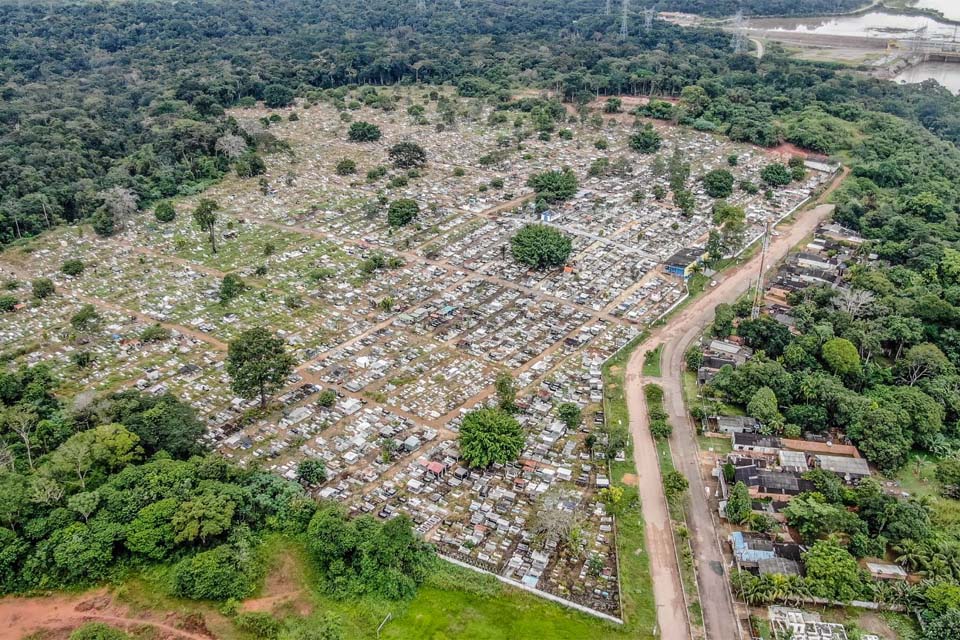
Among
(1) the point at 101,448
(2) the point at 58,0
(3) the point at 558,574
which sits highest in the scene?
(2) the point at 58,0

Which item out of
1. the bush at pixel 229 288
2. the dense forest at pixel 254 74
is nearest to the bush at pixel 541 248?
the bush at pixel 229 288

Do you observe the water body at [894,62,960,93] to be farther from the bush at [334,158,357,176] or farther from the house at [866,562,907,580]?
the house at [866,562,907,580]

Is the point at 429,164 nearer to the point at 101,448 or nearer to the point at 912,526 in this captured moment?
the point at 101,448

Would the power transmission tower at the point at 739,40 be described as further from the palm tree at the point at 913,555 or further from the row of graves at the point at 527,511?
the palm tree at the point at 913,555

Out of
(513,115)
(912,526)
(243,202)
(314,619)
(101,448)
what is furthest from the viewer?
(513,115)

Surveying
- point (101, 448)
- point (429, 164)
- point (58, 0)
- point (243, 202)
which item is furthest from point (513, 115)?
point (58, 0)

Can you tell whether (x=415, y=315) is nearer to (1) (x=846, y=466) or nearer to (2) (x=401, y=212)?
(2) (x=401, y=212)
